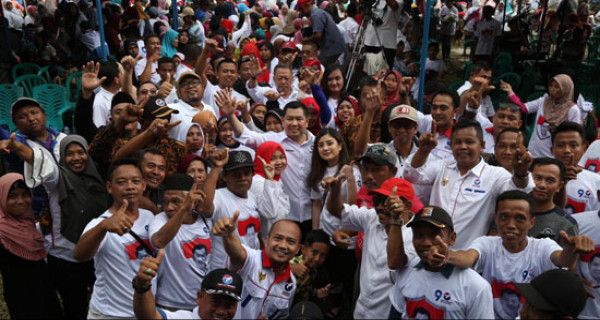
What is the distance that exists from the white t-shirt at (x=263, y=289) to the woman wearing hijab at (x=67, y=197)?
1.20 meters

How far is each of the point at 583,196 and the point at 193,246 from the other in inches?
109

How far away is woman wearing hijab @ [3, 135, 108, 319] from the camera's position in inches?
144

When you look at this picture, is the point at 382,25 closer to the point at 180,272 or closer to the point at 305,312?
the point at 180,272

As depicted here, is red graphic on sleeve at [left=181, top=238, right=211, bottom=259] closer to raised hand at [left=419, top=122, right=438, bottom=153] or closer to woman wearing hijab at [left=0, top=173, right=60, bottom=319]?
woman wearing hijab at [left=0, top=173, right=60, bottom=319]

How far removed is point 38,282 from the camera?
12.9ft

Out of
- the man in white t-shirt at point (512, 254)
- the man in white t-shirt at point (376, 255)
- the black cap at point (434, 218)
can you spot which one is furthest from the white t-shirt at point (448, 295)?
the man in white t-shirt at point (376, 255)

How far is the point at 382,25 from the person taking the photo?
9.91m

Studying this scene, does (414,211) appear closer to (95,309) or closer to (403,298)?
(403,298)

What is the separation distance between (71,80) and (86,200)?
5438 mm

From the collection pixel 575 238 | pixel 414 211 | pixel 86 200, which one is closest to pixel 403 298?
pixel 414 211

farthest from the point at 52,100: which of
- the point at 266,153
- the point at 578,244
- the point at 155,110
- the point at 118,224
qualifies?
the point at 578,244

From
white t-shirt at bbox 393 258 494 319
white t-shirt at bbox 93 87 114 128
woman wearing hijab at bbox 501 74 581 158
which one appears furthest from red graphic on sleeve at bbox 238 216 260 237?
woman wearing hijab at bbox 501 74 581 158

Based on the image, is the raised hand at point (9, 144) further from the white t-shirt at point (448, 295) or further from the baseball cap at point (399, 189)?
the white t-shirt at point (448, 295)

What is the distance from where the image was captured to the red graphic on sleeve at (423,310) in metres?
2.75
